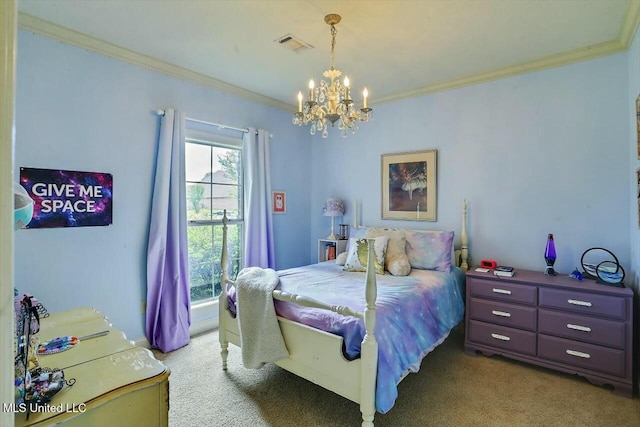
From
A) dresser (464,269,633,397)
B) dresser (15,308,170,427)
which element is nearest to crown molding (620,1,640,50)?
dresser (464,269,633,397)

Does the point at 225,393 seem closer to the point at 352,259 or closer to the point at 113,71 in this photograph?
the point at 352,259

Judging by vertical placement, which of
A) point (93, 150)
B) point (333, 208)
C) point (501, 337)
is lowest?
point (501, 337)

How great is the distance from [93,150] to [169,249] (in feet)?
3.37

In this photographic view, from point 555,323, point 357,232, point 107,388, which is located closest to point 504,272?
point 555,323

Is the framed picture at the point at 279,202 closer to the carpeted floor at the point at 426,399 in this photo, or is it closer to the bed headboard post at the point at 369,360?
the carpeted floor at the point at 426,399

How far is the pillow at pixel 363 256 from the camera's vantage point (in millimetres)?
2971

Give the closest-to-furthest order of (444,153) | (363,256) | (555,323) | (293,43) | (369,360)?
Result: 1. (369,360)
2. (555,323)
3. (293,43)
4. (363,256)
5. (444,153)

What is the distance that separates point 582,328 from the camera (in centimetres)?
233

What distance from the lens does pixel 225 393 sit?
2.21m

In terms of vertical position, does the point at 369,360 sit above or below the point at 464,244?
below

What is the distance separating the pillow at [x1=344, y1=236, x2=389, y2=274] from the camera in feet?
9.75

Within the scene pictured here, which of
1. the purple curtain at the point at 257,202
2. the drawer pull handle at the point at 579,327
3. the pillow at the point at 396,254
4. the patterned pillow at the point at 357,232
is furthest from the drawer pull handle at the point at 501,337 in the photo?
the purple curtain at the point at 257,202

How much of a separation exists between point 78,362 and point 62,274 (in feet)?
5.31

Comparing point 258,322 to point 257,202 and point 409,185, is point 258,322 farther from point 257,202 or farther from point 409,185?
point 409,185
